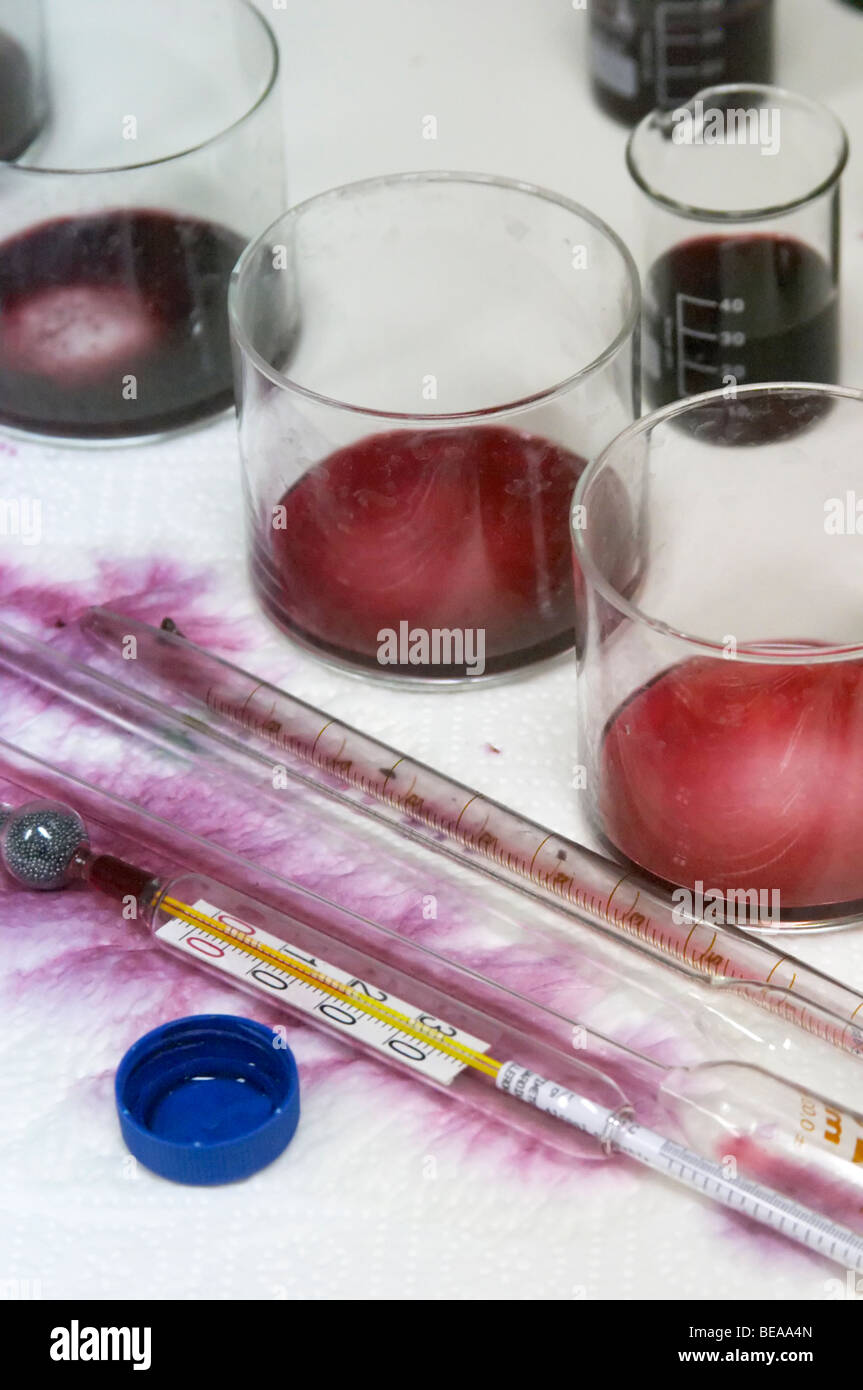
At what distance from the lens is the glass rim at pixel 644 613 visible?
849mm

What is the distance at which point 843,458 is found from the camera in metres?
1.02

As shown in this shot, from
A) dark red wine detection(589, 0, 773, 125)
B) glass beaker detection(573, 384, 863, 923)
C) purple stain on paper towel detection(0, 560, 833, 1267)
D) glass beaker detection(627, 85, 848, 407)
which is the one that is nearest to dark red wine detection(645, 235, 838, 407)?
glass beaker detection(627, 85, 848, 407)

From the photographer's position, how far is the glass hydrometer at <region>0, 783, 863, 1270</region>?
82 centimetres

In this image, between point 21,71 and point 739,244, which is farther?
point 21,71

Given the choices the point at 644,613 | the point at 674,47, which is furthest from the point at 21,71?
the point at 644,613

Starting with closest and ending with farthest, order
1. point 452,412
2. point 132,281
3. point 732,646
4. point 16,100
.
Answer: point 732,646
point 452,412
point 132,281
point 16,100

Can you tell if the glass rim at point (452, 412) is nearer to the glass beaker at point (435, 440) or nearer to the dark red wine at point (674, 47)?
the glass beaker at point (435, 440)

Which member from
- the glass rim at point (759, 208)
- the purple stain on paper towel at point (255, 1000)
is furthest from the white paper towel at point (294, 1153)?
the glass rim at point (759, 208)

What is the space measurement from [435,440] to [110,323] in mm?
299

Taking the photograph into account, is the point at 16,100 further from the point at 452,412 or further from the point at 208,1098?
the point at 208,1098

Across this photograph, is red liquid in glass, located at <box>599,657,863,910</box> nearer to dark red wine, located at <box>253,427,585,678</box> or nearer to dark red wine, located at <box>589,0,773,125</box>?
dark red wine, located at <box>253,427,585,678</box>

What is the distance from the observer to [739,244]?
3.73 feet

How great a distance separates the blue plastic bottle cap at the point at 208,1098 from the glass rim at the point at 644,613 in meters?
0.25

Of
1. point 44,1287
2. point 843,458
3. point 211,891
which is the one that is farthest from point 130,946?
point 843,458
